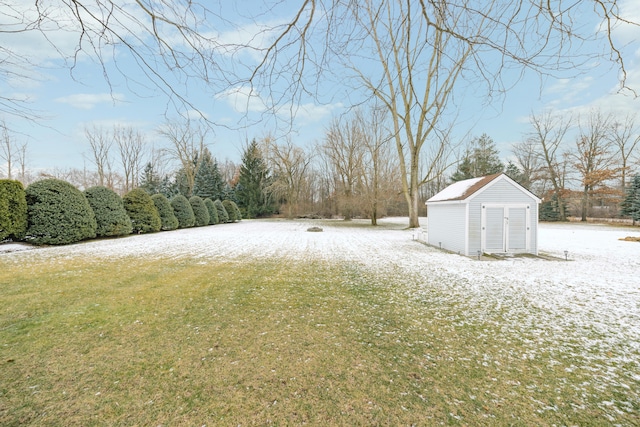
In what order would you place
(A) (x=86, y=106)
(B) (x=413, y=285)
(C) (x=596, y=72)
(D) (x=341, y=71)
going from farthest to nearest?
(B) (x=413, y=285)
(A) (x=86, y=106)
(D) (x=341, y=71)
(C) (x=596, y=72)

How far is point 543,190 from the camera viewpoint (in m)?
30.6

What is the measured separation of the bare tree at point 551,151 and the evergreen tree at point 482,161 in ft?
14.9

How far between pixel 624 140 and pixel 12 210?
140 feet

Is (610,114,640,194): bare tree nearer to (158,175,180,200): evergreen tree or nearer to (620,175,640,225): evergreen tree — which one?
(620,175,640,225): evergreen tree

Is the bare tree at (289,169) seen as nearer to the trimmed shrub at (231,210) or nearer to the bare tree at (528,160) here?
the trimmed shrub at (231,210)

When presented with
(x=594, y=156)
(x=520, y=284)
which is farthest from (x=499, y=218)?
(x=594, y=156)

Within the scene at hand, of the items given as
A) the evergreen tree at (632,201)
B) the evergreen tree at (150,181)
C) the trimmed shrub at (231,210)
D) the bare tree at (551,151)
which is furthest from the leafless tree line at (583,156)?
the evergreen tree at (150,181)

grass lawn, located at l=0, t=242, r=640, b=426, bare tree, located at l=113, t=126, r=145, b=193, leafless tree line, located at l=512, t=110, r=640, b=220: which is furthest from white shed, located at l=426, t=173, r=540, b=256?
bare tree, located at l=113, t=126, r=145, b=193

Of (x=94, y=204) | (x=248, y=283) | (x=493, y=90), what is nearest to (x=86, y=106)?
(x=248, y=283)

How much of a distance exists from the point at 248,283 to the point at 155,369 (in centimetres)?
299

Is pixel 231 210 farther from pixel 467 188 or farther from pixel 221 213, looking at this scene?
pixel 467 188

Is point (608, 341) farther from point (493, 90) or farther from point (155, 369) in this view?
point (155, 369)

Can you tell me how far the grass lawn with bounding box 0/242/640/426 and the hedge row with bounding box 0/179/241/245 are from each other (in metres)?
6.30

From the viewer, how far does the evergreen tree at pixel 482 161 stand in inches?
1308
